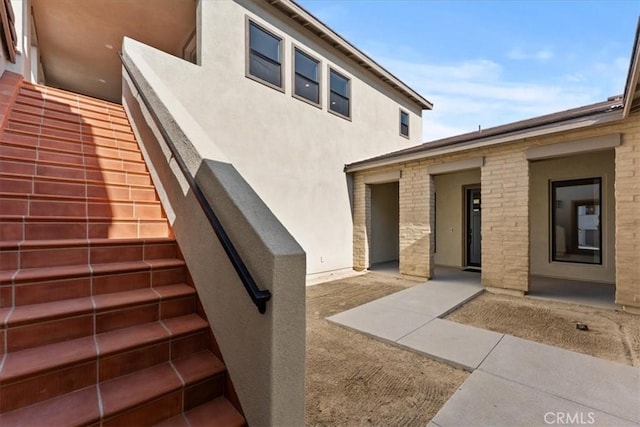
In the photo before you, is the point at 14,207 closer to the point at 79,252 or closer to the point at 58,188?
the point at 58,188

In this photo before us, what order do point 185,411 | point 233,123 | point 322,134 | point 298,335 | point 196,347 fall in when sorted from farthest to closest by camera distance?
1. point 322,134
2. point 233,123
3. point 196,347
4. point 185,411
5. point 298,335

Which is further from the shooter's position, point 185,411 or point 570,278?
point 570,278

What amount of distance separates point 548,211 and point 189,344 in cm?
821

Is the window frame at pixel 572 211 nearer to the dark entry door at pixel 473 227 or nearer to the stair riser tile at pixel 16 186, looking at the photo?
the dark entry door at pixel 473 227

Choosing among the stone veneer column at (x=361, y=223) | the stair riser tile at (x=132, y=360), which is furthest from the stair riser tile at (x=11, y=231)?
the stone veneer column at (x=361, y=223)

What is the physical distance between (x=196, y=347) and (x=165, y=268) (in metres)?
0.74

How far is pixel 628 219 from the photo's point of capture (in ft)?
14.5

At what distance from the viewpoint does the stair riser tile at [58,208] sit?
2.49m

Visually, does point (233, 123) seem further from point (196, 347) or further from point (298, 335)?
point (298, 335)

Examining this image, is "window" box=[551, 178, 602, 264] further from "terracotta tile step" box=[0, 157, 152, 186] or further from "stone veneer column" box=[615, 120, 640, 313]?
"terracotta tile step" box=[0, 157, 152, 186]

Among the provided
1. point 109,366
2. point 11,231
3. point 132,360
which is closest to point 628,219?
point 132,360

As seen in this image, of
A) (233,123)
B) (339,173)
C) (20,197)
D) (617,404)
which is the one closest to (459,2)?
(339,173)

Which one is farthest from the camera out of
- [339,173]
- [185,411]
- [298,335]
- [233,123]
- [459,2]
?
[339,173]

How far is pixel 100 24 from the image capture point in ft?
21.9
